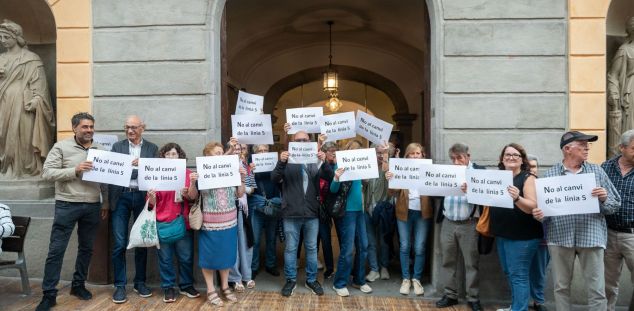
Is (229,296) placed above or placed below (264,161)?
below

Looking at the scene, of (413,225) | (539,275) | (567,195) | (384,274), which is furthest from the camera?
(384,274)

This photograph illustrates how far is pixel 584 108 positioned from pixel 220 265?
4.50 meters

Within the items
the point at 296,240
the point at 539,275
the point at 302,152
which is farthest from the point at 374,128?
the point at 539,275

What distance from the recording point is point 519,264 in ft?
14.3

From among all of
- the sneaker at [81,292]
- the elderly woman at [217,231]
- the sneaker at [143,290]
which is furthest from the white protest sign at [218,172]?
the sneaker at [81,292]

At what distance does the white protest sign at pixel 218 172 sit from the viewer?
4.73 m

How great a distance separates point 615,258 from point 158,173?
14.5 feet

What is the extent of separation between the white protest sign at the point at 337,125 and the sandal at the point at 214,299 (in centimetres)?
213

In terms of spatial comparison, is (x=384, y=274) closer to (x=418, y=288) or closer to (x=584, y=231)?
(x=418, y=288)

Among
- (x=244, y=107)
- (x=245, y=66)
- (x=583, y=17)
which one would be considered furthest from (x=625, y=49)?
(x=245, y=66)

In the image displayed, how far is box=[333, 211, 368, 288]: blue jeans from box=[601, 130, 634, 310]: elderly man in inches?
95.5

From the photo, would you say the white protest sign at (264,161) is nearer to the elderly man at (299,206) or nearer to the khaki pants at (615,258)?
the elderly man at (299,206)

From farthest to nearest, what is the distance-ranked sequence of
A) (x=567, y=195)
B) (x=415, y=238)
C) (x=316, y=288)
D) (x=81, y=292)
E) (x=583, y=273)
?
(x=415, y=238), (x=316, y=288), (x=81, y=292), (x=583, y=273), (x=567, y=195)

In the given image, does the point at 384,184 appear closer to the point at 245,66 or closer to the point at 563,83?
the point at 563,83
